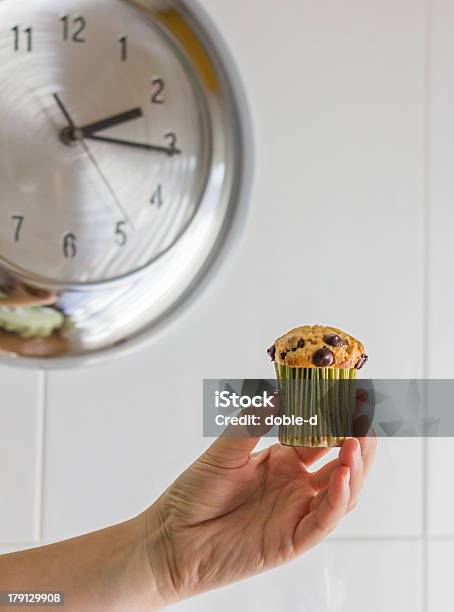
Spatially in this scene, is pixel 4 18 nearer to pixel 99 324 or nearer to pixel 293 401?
pixel 99 324

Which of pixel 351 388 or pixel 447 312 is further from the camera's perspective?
pixel 447 312

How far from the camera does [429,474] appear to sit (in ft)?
2.52

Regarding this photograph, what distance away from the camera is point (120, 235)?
0.69 meters

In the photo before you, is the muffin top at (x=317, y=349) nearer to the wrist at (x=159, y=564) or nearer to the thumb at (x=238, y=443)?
the thumb at (x=238, y=443)

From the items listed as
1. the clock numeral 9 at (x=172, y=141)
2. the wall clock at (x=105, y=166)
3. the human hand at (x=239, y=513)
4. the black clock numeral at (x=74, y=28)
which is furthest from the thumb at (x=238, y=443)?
the black clock numeral at (x=74, y=28)

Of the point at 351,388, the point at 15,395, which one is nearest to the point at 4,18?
the point at 15,395

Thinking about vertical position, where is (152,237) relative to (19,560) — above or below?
above

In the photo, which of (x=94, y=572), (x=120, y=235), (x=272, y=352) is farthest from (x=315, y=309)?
(x=94, y=572)

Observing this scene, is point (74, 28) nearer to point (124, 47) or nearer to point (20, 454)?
point (124, 47)

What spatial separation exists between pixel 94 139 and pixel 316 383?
26cm

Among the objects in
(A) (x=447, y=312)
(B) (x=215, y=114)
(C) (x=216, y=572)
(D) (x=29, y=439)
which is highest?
(B) (x=215, y=114)

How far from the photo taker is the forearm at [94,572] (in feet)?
2.20

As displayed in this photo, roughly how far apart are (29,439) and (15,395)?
38mm

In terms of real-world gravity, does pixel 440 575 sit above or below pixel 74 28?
below
